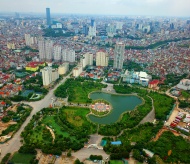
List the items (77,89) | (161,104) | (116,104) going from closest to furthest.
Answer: (161,104)
(116,104)
(77,89)

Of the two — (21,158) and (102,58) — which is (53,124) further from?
(102,58)

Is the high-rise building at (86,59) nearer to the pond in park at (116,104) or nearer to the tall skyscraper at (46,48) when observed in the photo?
the tall skyscraper at (46,48)

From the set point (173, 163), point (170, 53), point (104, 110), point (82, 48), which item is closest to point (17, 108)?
point (104, 110)

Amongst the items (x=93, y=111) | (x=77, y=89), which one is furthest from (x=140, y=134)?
(x=77, y=89)

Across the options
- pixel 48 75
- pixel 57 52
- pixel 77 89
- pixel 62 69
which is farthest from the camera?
pixel 57 52

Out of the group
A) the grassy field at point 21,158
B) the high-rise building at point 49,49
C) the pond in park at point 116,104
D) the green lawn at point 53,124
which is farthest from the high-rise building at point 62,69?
the grassy field at point 21,158

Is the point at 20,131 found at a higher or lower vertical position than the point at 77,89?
lower

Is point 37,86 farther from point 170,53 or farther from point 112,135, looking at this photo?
point 170,53
